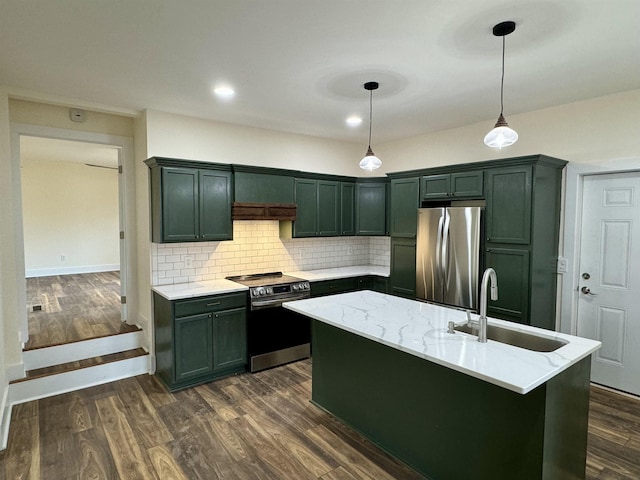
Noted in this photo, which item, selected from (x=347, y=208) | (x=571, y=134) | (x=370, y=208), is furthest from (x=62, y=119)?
(x=571, y=134)

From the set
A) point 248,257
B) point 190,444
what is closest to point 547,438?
point 190,444

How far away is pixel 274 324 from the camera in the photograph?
402 cm

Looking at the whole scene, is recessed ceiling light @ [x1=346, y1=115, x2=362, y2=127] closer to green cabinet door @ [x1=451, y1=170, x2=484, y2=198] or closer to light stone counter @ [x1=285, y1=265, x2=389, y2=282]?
green cabinet door @ [x1=451, y1=170, x2=484, y2=198]

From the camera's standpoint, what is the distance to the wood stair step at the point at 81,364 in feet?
11.3

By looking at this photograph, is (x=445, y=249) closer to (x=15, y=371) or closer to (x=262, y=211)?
(x=262, y=211)

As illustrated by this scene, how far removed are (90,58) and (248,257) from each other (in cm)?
256

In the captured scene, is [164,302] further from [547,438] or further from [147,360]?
[547,438]

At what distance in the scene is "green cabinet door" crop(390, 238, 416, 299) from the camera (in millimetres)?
4336

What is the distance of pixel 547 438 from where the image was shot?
1.77 m

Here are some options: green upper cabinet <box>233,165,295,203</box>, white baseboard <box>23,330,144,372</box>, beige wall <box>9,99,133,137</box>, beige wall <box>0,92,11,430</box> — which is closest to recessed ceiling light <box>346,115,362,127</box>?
green upper cabinet <box>233,165,295,203</box>

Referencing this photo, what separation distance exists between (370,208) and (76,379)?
12.8 feet

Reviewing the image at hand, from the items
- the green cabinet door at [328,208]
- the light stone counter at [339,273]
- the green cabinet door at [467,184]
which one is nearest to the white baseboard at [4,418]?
the light stone counter at [339,273]

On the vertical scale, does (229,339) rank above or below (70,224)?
below

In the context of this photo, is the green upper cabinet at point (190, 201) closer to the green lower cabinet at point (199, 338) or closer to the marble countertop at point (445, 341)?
the green lower cabinet at point (199, 338)
